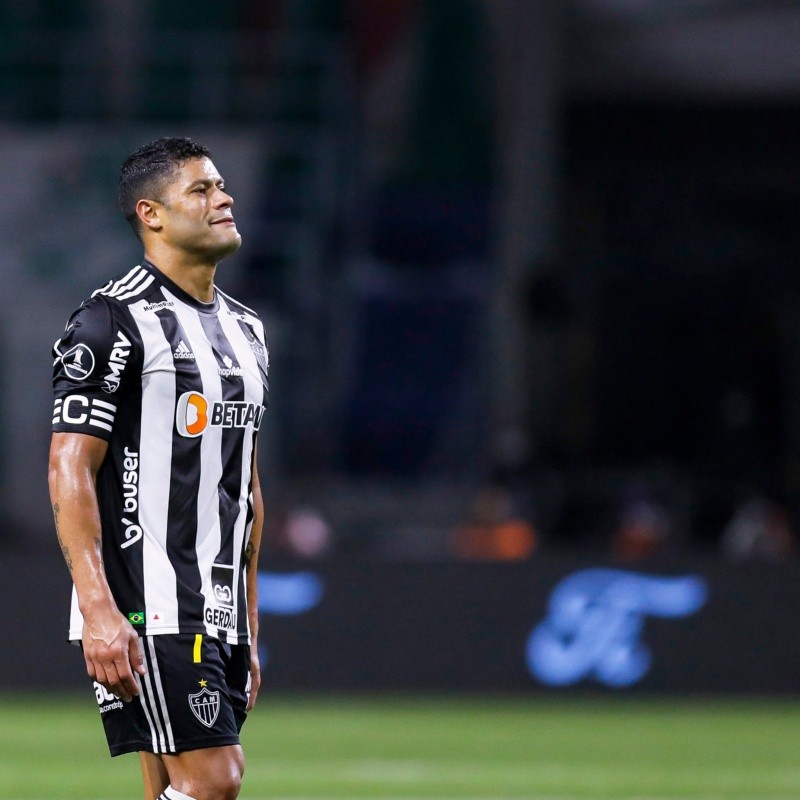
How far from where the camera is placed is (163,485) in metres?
4.24

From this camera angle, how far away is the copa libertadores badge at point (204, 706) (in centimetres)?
418

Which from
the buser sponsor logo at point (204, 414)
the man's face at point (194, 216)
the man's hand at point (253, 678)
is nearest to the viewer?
the buser sponsor logo at point (204, 414)

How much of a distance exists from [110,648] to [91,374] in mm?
644

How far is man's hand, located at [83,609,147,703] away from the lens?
3.97 meters

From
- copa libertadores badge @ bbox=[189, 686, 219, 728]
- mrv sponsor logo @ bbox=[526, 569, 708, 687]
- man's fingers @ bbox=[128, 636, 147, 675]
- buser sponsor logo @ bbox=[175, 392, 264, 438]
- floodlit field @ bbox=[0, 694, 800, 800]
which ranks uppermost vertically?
buser sponsor logo @ bbox=[175, 392, 264, 438]

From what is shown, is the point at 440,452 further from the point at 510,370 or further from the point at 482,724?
the point at 482,724

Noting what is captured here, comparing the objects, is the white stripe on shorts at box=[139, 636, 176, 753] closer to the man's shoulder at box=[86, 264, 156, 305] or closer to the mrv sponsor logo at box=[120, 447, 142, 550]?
the mrv sponsor logo at box=[120, 447, 142, 550]

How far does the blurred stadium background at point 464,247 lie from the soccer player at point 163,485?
8975mm

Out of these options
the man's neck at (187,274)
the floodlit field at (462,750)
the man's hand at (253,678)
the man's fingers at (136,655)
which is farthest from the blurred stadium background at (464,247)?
the man's fingers at (136,655)

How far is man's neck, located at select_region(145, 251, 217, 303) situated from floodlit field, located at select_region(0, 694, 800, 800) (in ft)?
13.4

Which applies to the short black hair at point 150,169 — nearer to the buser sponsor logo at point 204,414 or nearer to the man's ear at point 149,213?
the man's ear at point 149,213

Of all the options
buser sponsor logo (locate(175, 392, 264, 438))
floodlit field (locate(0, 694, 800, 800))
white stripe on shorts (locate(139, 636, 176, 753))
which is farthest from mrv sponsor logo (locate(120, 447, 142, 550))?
floodlit field (locate(0, 694, 800, 800))

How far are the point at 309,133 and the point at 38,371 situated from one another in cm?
368

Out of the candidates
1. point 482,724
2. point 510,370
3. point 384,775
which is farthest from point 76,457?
point 510,370
